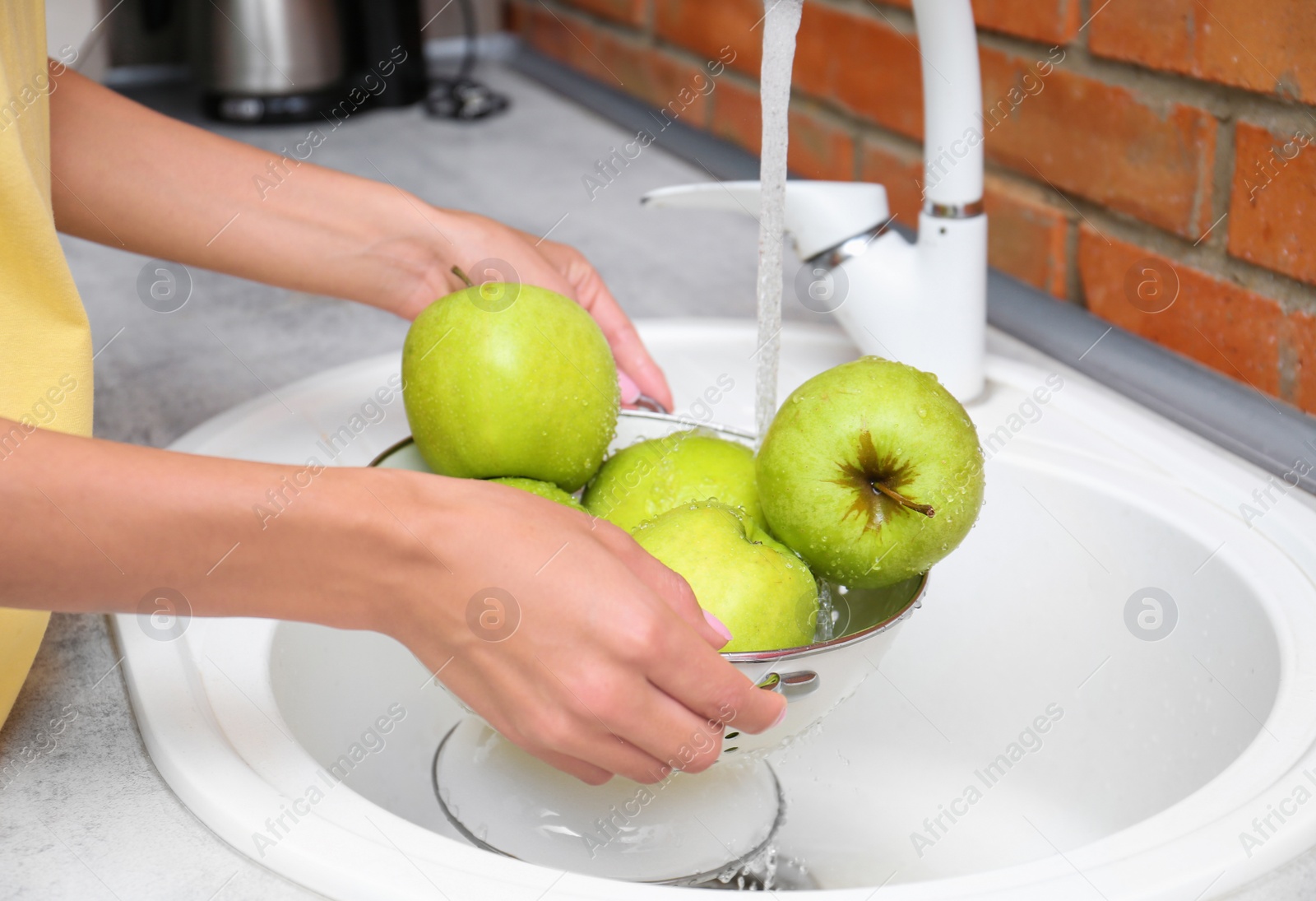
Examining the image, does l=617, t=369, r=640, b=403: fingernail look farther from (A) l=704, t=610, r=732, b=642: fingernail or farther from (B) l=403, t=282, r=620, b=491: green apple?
(A) l=704, t=610, r=732, b=642: fingernail

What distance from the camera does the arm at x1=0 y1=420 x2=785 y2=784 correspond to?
437 mm

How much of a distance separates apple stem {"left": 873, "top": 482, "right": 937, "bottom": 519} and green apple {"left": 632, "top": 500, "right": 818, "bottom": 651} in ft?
0.17

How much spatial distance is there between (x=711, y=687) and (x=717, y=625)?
0.05 m

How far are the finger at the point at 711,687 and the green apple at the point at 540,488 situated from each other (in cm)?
19

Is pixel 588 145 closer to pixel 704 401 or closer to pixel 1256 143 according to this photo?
pixel 704 401

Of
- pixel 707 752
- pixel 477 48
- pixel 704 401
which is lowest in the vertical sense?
pixel 477 48

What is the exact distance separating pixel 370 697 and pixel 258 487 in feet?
0.95

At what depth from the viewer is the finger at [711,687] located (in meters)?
0.44

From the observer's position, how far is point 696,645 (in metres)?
0.45

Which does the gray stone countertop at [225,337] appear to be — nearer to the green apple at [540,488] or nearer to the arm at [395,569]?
the arm at [395,569]

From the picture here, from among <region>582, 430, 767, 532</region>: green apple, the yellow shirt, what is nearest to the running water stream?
<region>582, 430, 767, 532</region>: green apple

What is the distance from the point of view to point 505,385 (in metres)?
0.62

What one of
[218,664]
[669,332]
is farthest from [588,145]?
[218,664]

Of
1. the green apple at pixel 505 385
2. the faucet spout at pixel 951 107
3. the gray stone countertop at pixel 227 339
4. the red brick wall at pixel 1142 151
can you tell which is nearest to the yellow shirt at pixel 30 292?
the gray stone countertop at pixel 227 339
